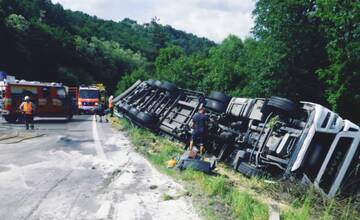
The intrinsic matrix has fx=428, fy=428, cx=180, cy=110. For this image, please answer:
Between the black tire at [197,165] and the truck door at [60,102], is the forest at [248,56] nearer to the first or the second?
the black tire at [197,165]

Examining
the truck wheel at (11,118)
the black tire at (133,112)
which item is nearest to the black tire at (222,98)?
the black tire at (133,112)

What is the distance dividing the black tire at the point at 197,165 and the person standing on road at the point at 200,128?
265cm

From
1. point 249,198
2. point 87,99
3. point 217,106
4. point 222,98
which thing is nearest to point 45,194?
point 249,198

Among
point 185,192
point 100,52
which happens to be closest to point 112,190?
point 185,192

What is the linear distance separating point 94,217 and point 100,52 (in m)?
77.4

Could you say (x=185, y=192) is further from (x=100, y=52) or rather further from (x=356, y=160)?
(x=100, y=52)

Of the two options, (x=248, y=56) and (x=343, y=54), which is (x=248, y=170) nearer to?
(x=343, y=54)

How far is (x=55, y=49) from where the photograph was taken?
216ft

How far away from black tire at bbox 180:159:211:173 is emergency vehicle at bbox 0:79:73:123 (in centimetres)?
1427

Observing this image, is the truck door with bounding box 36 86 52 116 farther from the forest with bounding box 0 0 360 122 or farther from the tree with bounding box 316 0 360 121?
the tree with bounding box 316 0 360 121

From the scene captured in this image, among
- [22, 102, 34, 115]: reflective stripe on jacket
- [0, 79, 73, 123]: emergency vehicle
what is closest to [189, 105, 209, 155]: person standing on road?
[22, 102, 34, 115]: reflective stripe on jacket

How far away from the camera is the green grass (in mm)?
6133

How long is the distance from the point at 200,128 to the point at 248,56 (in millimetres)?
25654

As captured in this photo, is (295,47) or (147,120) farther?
(295,47)
